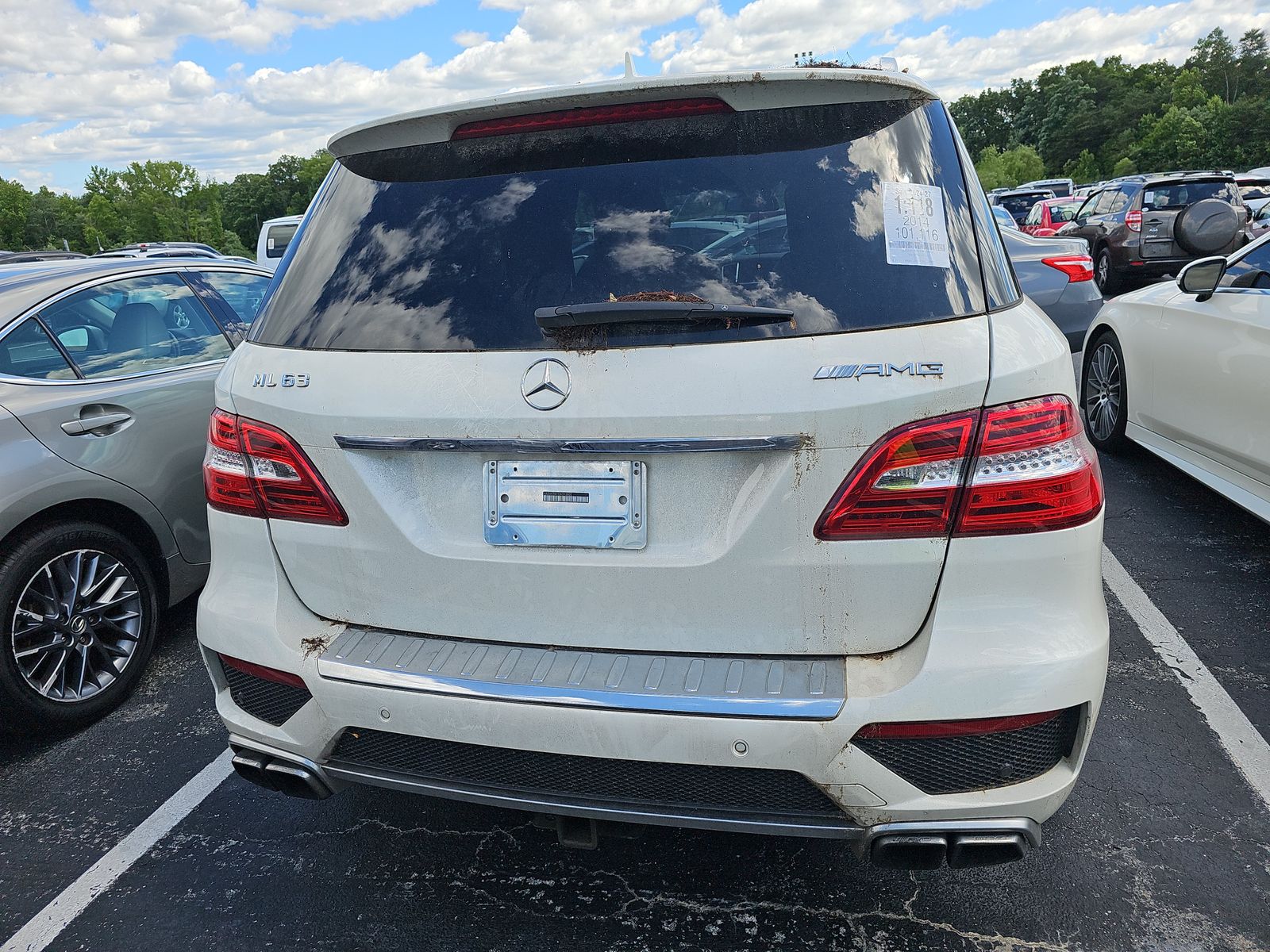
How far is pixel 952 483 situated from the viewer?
6.28 ft

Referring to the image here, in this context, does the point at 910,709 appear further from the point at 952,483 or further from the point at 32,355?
the point at 32,355

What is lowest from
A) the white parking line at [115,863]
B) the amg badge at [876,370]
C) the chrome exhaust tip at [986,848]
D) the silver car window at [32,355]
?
the white parking line at [115,863]

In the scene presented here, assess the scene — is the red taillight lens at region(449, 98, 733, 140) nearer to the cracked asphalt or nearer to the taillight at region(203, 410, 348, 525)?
the taillight at region(203, 410, 348, 525)

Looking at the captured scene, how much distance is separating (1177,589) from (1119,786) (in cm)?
183

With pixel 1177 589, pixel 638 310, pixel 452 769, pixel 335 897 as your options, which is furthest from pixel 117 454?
pixel 1177 589

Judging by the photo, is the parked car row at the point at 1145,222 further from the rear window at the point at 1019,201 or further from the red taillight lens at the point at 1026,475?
the rear window at the point at 1019,201

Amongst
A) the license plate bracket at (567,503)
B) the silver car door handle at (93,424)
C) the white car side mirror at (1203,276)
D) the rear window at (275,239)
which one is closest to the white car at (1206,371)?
the white car side mirror at (1203,276)

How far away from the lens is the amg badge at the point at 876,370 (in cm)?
190

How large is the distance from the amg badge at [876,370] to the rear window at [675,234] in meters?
0.10

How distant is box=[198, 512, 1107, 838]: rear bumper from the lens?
6.24 feet

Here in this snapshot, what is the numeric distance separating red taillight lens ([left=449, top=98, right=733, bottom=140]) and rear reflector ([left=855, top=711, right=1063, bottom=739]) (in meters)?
1.35

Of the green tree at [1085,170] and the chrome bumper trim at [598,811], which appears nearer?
the chrome bumper trim at [598,811]

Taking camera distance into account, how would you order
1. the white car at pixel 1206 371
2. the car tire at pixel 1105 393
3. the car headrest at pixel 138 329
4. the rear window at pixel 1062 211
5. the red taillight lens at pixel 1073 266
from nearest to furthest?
the car headrest at pixel 138 329
the white car at pixel 1206 371
the car tire at pixel 1105 393
the red taillight lens at pixel 1073 266
the rear window at pixel 1062 211

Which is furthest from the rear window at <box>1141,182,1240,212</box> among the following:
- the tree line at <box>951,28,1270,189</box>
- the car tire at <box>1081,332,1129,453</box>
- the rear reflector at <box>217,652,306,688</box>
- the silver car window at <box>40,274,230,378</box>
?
the tree line at <box>951,28,1270,189</box>
